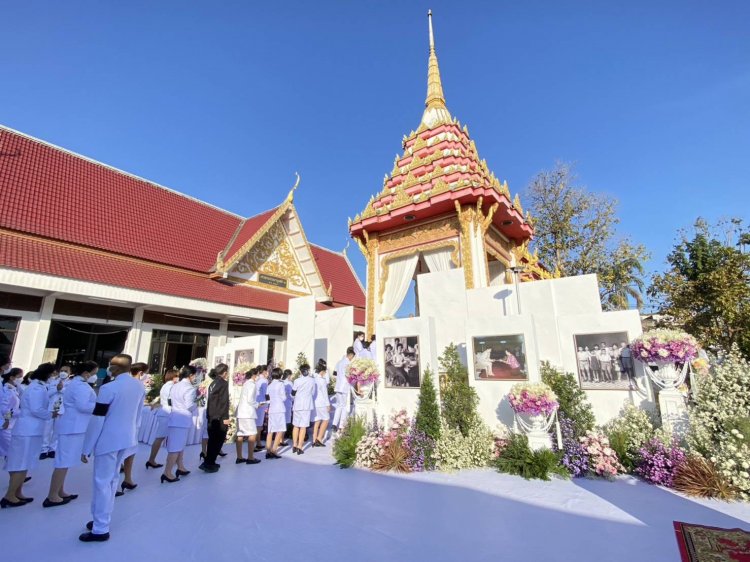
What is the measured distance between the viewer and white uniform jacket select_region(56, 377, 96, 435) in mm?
4277

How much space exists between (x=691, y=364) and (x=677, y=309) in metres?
7.94

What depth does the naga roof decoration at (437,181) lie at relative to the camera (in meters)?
10.2

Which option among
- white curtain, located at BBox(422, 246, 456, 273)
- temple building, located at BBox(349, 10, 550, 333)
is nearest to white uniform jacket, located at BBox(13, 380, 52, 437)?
temple building, located at BBox(349, 10, 550, 333)

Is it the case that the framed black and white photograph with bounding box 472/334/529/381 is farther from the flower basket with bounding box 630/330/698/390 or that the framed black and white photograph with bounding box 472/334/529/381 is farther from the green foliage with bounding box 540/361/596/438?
the flower basket with bounding box 630/330/698/390

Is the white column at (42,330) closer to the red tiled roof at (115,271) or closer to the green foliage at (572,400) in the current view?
the red tiled roof at (115,271)

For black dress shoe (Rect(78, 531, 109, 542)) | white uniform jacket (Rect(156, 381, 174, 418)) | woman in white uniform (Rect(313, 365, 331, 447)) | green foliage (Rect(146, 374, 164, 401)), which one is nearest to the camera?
black dress shoe (Rect(78, 531, 109, 542))

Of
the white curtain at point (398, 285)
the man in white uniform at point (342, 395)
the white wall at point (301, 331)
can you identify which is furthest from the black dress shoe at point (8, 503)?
the white curtain at point (398, 285)

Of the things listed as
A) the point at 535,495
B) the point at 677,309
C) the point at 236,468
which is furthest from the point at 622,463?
the point at 677,309

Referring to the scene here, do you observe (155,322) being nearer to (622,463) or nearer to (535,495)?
(535,495)

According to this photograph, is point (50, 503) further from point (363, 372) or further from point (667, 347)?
point (667, 347)

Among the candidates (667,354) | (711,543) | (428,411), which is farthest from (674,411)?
(428,411)

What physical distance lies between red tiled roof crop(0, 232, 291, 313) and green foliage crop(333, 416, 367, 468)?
801 cm

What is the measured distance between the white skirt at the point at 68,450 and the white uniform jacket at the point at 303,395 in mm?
3457

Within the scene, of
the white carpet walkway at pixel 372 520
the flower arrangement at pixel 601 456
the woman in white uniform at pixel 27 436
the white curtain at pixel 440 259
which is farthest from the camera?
the white curtain at pixel 440 259
